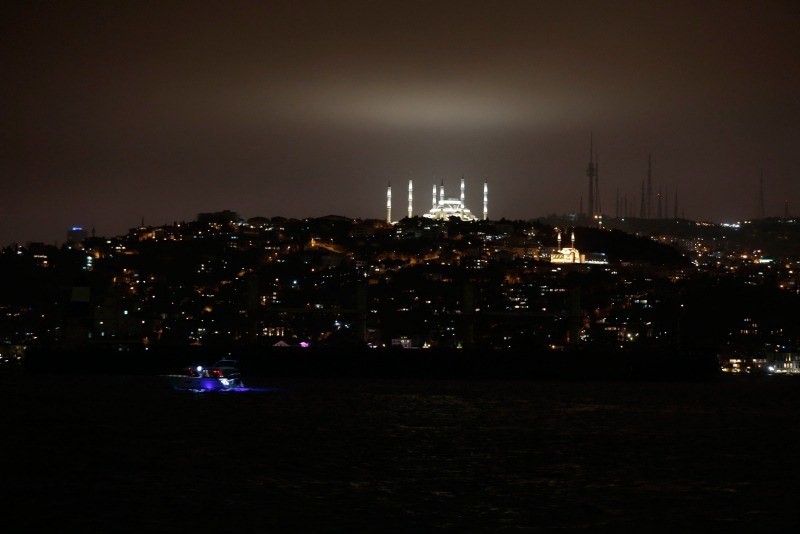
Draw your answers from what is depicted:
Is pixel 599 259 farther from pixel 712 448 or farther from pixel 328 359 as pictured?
pixel 712 448

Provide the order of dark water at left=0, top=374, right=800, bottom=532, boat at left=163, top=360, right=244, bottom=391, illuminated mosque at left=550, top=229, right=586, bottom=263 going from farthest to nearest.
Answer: illuminated mosque at left=550, top=229, right=586, bottom=263, boat at left=163, top=360, right=244, bottom=391, dark water at left=0, top=374, right=800, bottom=532

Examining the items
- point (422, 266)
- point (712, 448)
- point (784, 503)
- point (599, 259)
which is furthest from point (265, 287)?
point (784, 503)

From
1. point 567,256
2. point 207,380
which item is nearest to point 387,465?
point 207,380

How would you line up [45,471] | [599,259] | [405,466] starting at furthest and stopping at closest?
[599,259], [405,466], [45,471]

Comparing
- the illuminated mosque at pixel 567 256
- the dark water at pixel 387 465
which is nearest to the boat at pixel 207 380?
the dark water at pixel 387 465

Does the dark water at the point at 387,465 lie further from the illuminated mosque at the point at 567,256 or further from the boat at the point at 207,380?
the illuminated mosque at the point at 567,256

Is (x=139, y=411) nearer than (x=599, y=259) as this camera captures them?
Yes

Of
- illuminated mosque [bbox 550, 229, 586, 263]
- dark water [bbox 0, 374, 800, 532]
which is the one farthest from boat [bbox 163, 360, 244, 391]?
illuminated mosque [bbox 550, 229, 586, 263]

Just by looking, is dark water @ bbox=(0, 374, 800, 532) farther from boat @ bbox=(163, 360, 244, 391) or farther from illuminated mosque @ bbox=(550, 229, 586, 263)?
illuminated mosque @ bbox=(550, 229, 586, 263)
